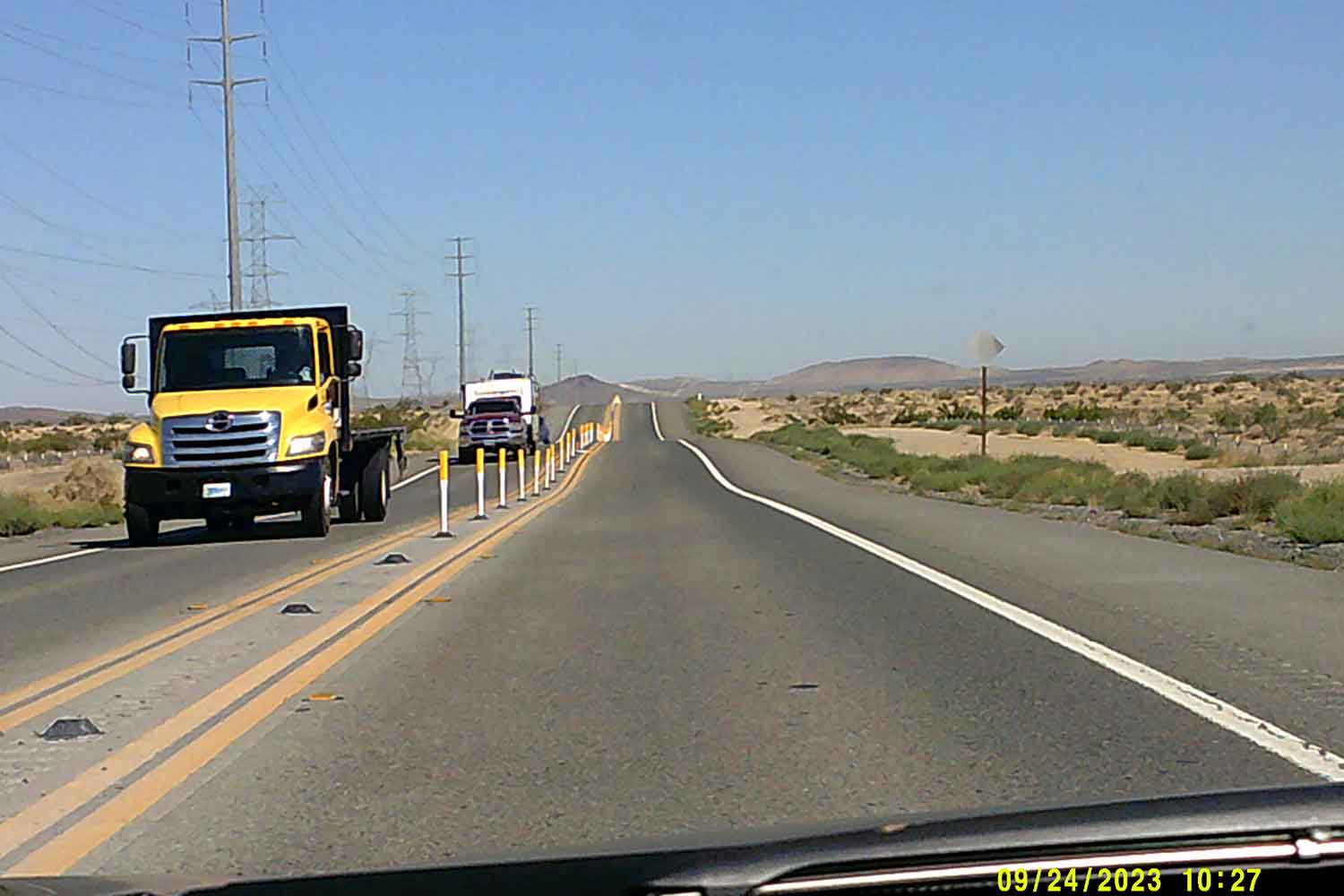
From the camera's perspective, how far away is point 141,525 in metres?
24.8

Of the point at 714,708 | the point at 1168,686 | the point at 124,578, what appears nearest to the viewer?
the point at 714,708

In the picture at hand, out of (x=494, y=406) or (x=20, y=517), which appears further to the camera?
(x=494, y=406)

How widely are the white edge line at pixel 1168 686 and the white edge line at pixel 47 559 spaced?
1090 centimetres

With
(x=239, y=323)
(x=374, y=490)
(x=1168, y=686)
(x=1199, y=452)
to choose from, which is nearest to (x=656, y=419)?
(x=1199, y=452)

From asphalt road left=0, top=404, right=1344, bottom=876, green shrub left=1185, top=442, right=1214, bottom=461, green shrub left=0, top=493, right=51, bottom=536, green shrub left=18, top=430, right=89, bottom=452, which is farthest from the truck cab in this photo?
asphalt road left=0, top=404, right=1344, bottom=876

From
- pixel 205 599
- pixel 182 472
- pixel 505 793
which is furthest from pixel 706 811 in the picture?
pixel 182 472

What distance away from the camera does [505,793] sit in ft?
25.3

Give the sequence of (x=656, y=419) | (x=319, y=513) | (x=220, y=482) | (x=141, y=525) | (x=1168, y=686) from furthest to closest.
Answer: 1. (x=656, y=419)
2. (x=319, y=513)
3. (x=141, y=525)
4. (x=220, y=482)
5. (x=1168, y=686)

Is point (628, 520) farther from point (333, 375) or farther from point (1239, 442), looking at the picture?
point (1239, 442)

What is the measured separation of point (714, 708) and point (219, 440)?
15634 millimetres

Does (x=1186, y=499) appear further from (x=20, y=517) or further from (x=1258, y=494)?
(x=20, y=517)

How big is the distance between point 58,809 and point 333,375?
18778 mm

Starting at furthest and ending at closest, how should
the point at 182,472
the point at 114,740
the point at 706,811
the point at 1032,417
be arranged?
the point at 1032,417, the point at 182,472, the point at 114,740, the point at 706,811

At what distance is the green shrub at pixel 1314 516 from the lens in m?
20.8
